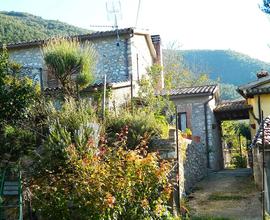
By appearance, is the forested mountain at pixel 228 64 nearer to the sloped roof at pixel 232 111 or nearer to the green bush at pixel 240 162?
the green bush at pixel 240 162

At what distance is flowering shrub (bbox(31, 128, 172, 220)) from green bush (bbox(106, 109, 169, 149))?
76.6 inches

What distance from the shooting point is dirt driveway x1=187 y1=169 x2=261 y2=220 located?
33.9ft

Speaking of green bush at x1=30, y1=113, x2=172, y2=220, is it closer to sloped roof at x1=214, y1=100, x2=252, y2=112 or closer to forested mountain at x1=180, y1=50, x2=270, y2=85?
sloped roof at x1=214, y1=100, x2=252, y2=112

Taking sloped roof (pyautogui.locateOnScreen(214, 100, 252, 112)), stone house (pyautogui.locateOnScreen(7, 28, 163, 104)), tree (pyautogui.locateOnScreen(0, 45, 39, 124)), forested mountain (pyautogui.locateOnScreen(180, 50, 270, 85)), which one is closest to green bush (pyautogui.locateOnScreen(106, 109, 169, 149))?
tree (pyautogui.locateOnScreen(0, 45, 39, 124))

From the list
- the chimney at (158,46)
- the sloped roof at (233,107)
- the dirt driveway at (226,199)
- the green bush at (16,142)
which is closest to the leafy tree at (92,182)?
the green bush at (16,142)

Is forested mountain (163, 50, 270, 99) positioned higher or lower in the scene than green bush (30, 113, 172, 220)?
higher

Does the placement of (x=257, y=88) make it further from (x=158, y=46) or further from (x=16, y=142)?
(x=16, y=142)

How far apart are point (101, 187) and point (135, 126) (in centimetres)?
328

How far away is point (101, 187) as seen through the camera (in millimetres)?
7500

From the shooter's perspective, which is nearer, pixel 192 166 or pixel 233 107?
pixel 192 166

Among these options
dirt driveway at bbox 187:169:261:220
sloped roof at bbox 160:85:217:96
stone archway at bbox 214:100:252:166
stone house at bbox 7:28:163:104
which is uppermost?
stone house at bbox 7:28:163:104

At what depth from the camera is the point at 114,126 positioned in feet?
35.0

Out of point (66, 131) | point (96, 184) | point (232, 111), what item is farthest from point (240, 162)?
point (96, 184)

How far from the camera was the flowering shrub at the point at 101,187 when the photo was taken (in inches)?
290
